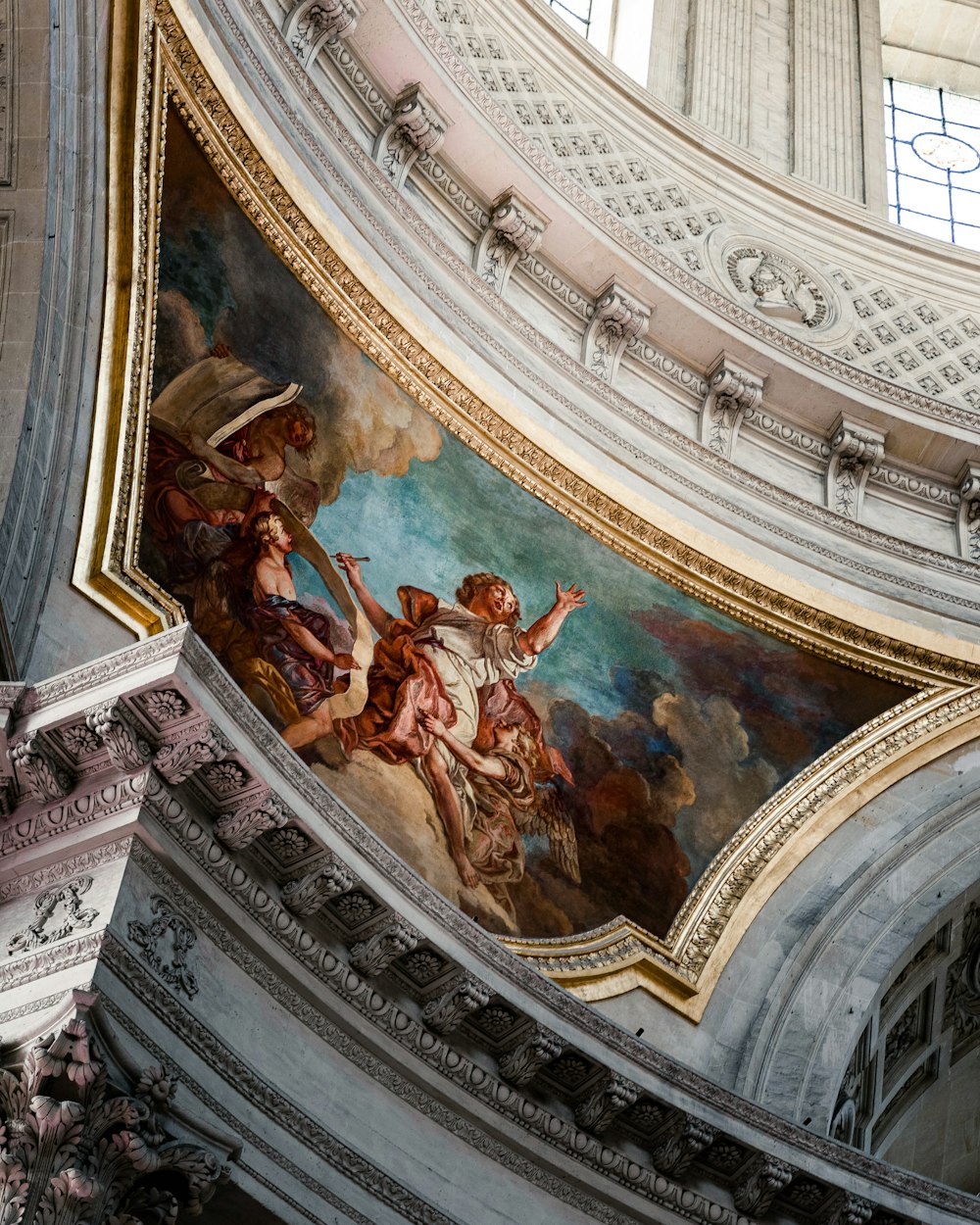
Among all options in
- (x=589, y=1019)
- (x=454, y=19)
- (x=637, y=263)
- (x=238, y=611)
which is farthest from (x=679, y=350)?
(x=589, y=1019)

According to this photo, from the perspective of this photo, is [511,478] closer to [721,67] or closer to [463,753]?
[463,753]

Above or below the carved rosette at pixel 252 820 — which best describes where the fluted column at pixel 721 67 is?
above

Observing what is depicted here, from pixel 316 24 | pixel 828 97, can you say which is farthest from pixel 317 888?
pixel 828 97

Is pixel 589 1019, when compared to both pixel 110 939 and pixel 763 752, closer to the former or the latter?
pixel 110 939

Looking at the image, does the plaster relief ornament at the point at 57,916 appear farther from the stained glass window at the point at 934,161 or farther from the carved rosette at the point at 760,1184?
the stained glass window at the point at 934,161

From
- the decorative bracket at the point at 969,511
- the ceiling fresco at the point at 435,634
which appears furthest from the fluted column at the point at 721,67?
the ceiling fresco at the point at 435,634

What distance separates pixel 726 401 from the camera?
577 inches

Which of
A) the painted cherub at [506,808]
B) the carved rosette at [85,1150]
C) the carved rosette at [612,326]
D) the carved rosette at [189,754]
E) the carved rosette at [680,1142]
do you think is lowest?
the carved rosette at [85,1150]

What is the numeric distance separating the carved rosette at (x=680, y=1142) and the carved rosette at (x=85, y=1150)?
2898mm

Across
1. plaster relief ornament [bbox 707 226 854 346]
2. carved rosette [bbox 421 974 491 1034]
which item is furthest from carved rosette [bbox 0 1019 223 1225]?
plaster relief ornament [bbox 707 226 854 346]

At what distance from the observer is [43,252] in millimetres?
9914

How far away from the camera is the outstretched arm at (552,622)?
12.2 m

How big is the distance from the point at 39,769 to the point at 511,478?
5723 millimetres

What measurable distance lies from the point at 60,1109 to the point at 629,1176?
3624 millimetres
